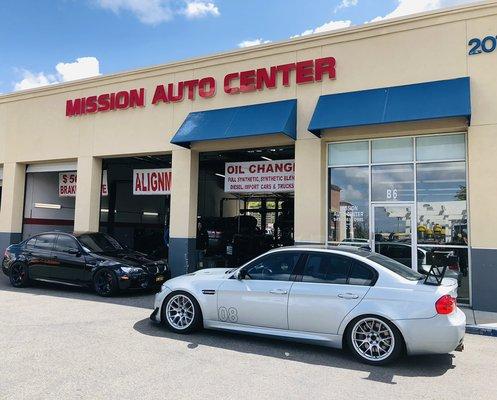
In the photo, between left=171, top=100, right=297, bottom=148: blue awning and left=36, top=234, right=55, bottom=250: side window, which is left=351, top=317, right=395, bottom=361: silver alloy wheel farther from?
left=36, top=234, right=55, bottom=250: side window

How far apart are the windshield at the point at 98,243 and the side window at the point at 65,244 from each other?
19 centimetres

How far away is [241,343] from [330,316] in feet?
4.99

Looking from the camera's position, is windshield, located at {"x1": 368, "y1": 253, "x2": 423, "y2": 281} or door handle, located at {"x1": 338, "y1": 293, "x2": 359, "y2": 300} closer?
door handle, located at {"x1": 338, "y1": 293, "x2": 359, "y2": 300}

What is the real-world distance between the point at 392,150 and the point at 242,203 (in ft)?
48.7

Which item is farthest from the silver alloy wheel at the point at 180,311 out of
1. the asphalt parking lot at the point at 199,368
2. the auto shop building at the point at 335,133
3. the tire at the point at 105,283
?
the auto shop building at the point at 335,133

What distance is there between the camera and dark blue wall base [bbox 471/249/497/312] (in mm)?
9320

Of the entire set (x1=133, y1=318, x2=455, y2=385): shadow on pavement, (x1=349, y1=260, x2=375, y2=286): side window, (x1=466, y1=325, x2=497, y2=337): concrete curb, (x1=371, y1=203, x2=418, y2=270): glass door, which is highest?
(x1=371, y1=203, x2=418, y2=270): glass door

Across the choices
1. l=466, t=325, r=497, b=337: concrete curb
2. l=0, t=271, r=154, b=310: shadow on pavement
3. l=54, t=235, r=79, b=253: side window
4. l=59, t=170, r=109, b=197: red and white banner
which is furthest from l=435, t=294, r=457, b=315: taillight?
l=59, t=170, r=109, b=197: red and white banner

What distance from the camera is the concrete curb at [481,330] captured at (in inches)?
301

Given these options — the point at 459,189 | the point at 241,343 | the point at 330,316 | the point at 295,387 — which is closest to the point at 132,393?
the point at 295,387

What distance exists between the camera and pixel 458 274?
32.6ft

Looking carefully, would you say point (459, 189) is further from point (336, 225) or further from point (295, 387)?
point (295, 387)

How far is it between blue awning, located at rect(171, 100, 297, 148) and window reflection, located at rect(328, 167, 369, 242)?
5.53ft

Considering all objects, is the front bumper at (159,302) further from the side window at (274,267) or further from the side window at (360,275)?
the side window at (360,275)
